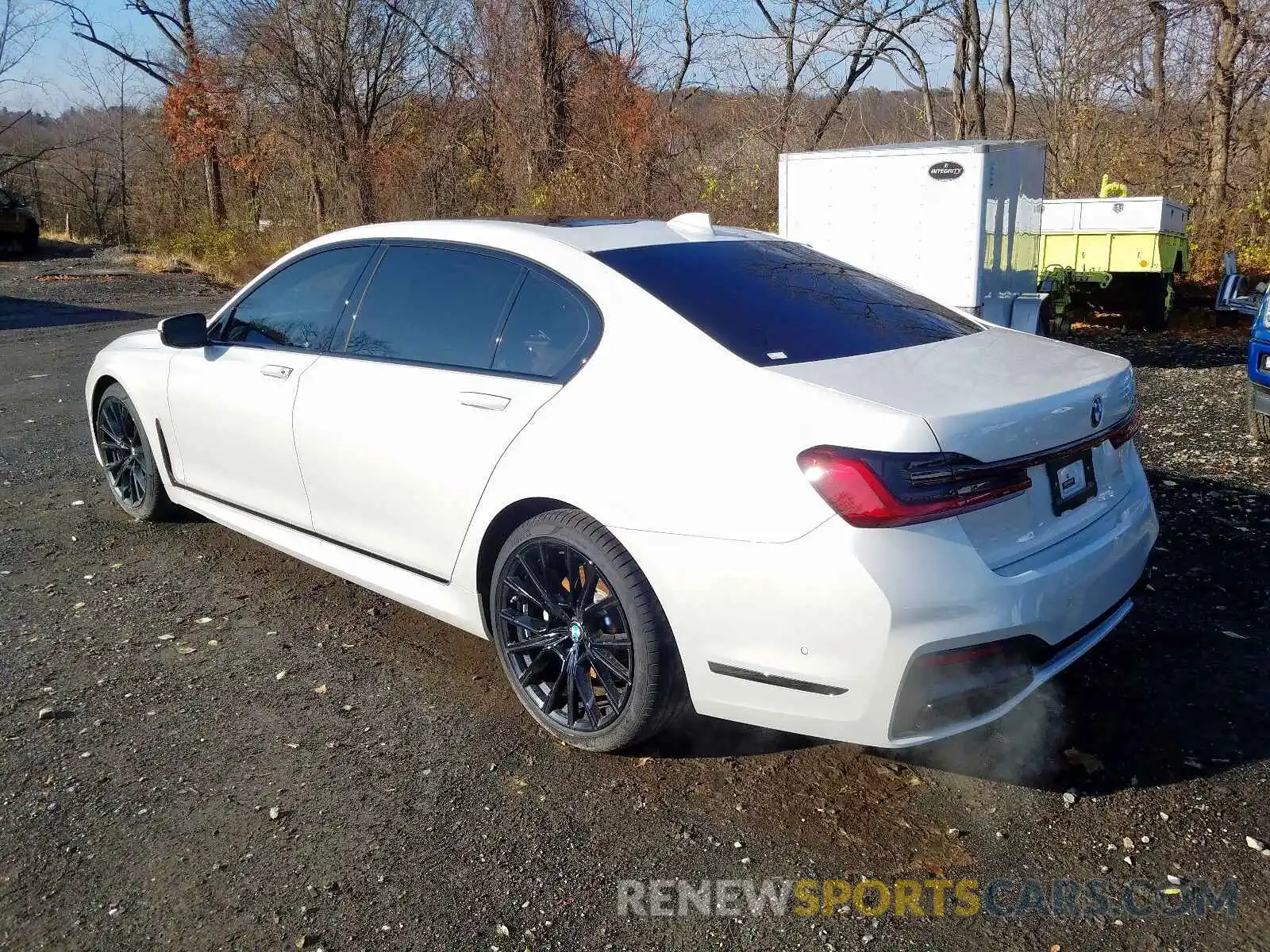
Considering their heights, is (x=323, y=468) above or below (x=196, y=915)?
above

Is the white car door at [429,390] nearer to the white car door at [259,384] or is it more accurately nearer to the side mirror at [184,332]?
the white car door at [259,384]

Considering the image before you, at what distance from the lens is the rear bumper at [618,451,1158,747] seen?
103 inches

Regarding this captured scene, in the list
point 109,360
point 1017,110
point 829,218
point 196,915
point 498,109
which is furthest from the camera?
point 1017,110

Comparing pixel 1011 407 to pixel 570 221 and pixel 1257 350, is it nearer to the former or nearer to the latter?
pixel 570 221

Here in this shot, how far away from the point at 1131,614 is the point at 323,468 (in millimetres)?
3236

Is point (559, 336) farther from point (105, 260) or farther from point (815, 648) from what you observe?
point (105, 260)

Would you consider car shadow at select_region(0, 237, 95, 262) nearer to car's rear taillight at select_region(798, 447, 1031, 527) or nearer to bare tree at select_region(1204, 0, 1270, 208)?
bare tree at select_region(1204, 0, 1270, 208)

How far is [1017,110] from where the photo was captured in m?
21.2

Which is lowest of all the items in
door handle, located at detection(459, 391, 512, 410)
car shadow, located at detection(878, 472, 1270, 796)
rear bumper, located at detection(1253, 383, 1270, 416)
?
car shadow, located at detection(878, 472, 1270, 796)

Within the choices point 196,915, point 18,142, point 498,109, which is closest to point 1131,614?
point 196,915

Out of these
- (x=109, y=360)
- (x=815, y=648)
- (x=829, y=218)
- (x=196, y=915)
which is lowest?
(x=196, y=915)

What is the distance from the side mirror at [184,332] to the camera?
15.6 feet

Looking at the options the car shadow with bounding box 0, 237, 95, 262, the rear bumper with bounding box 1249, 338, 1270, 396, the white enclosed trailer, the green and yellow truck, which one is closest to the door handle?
the rear bumper with bounding box 1249, 338, 1270, 396

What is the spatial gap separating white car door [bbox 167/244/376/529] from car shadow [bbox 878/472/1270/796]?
262cm
